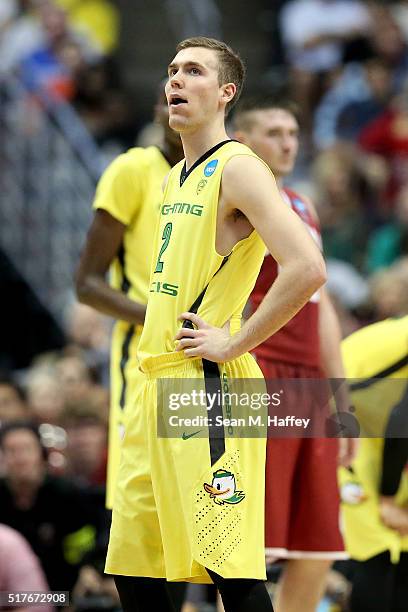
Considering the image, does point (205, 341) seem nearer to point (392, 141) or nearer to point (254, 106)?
point (254, 106)

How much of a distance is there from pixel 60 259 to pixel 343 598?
244 inches

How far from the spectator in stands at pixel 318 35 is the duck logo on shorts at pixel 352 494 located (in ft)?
27.2

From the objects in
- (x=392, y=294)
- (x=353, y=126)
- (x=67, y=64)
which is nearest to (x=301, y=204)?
(x=392, y=294)

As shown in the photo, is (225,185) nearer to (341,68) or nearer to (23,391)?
(23,391)

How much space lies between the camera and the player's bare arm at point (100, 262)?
5.65m

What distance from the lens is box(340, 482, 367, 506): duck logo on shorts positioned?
20.9 ft

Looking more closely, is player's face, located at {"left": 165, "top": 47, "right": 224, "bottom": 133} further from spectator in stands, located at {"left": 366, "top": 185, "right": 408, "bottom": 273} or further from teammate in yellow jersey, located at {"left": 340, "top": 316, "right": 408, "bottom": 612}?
spectator in stands, located at {"left": 366, "top": 185, "right": 408, "bottom": 273}

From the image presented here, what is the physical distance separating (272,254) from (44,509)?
3.65 meters

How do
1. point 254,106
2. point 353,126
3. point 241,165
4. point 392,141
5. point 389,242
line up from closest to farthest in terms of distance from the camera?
1. point 241,165
2. point 254,106
3. point 389,242
4. point 392,141
5. point 353,126

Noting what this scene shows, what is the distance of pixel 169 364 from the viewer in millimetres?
4281

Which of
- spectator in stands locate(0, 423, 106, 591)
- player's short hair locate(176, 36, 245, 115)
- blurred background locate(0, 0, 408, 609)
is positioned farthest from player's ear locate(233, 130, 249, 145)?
spectator in stands locate(0, 423, 106, 591)

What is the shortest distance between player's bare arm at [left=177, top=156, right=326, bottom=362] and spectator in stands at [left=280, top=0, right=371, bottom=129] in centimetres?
1017

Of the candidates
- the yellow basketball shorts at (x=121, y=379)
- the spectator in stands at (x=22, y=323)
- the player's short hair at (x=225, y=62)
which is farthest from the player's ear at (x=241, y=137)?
the spectator in stands at (x=22, y=323)

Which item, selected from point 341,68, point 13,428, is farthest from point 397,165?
point 13,428
